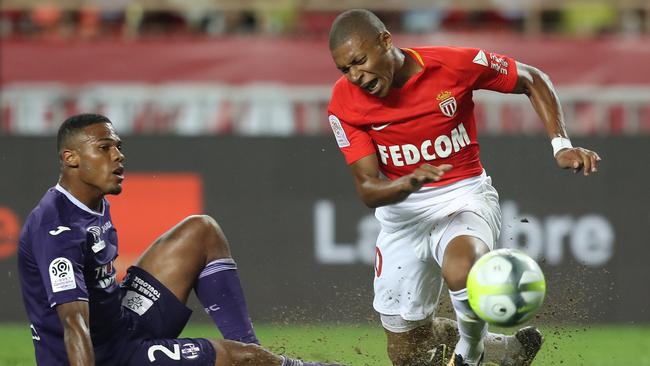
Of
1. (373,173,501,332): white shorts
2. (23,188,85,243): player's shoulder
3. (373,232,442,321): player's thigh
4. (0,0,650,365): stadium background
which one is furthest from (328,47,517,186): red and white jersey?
(0,0,650,365): stadium background

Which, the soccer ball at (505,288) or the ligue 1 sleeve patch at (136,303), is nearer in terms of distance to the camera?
the soccer ball at (505,288)

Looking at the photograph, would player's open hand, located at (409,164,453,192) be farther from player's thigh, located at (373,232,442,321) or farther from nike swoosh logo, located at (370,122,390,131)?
player's thigh, located at (373,232,442,321)

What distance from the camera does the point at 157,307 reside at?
6289 mm

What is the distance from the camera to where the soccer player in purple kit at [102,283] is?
5578mm

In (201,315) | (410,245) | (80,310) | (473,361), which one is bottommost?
(201,315)

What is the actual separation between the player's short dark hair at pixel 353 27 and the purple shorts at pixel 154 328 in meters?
1.67

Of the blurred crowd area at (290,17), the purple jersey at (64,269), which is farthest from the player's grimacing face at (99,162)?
the blurred crowd area at (290,17)

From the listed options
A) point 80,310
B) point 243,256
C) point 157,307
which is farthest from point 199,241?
Answer: point 243,256

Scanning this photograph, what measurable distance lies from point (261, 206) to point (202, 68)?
106 inches

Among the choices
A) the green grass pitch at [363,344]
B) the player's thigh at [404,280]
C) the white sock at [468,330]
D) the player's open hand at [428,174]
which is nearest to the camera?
the player's open hand at [428,174]

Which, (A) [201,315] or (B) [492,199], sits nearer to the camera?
(B) [492,199]

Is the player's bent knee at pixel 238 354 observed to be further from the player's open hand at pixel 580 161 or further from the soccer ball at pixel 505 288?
the player's open hand at pixel 580 161

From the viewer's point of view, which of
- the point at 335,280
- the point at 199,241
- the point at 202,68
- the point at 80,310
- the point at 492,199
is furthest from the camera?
the point at 202,68

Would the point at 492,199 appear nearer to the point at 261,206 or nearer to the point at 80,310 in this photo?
the point at 80,310
